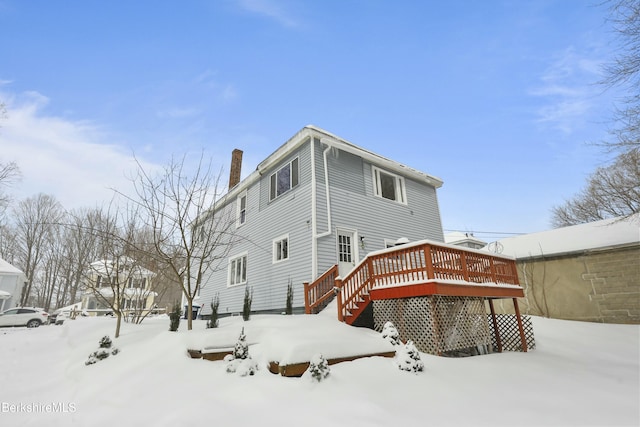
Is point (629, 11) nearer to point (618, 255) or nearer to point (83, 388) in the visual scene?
point (618, 255)

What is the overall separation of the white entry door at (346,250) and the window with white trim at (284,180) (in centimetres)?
304

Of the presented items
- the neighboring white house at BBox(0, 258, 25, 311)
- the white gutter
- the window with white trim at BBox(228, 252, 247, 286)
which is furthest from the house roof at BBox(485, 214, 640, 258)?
the neighboring white house at BBox(0, 258, 25, 311)

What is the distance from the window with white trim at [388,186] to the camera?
44.3 feet

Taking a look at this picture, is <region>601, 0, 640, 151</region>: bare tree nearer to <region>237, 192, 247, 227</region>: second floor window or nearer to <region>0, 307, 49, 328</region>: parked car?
<region>237, 192, 247, 227</region>: second floor window

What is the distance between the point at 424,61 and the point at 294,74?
6.53 m

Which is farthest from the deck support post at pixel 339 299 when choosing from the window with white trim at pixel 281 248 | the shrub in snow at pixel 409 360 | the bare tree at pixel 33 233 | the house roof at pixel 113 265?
the bare tree at pixel 33 233

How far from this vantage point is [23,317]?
19.2m

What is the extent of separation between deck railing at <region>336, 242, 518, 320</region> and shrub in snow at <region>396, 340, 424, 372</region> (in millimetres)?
1578

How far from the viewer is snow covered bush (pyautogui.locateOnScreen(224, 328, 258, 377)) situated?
4.75m

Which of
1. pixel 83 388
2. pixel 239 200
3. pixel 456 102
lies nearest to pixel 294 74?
pixel 239 200

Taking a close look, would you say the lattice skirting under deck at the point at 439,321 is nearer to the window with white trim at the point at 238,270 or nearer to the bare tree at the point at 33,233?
the window with white trim at the point at 238,270

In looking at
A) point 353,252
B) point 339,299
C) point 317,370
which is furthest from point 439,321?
point 353,252

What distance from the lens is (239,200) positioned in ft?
53.2

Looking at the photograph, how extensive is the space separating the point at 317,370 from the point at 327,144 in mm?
9139
